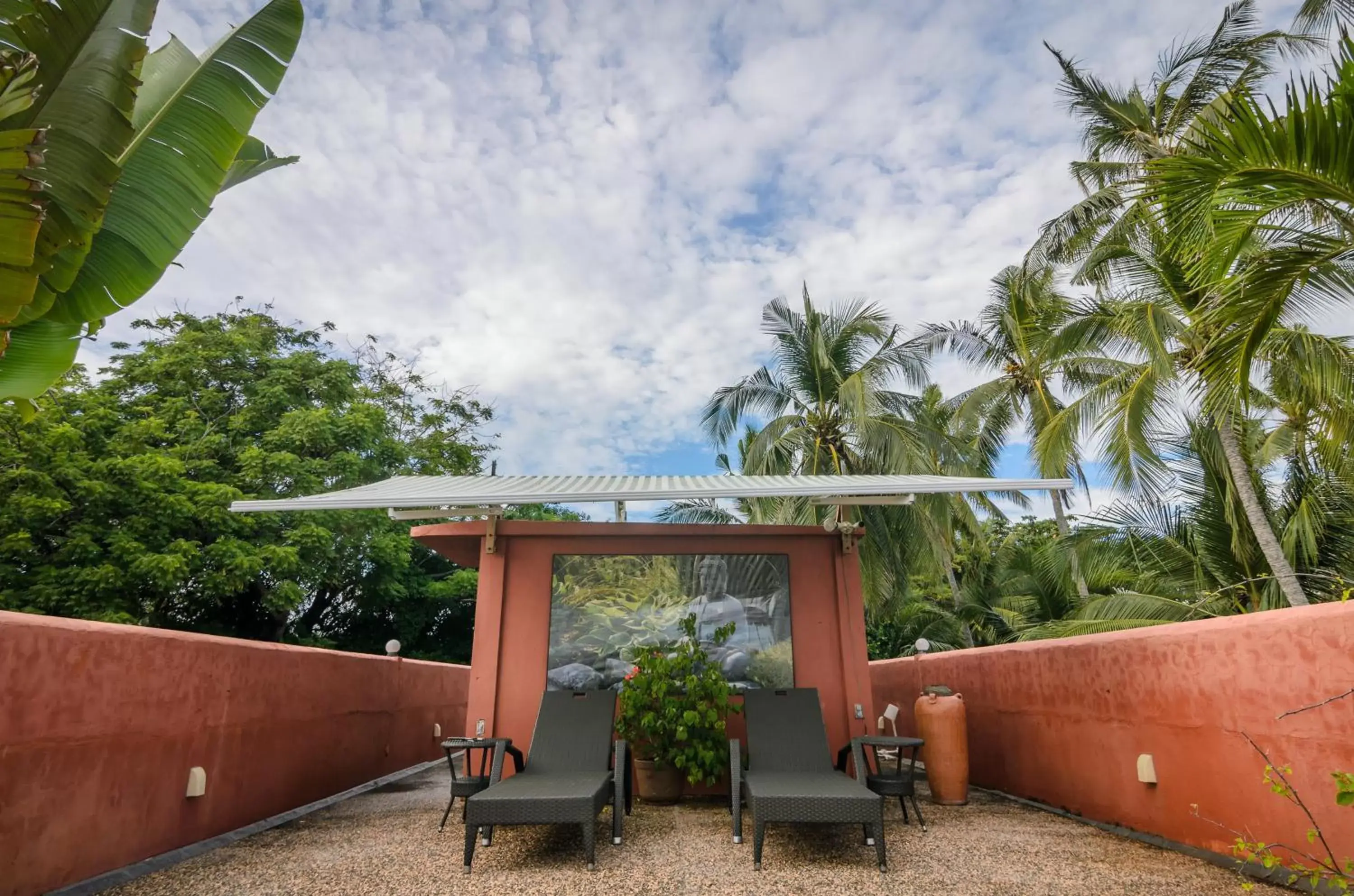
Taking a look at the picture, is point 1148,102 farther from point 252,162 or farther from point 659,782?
point 252,162

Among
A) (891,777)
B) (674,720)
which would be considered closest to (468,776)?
(674,720)

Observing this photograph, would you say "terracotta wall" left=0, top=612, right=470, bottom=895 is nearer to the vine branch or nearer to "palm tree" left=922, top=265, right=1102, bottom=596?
the vine branch

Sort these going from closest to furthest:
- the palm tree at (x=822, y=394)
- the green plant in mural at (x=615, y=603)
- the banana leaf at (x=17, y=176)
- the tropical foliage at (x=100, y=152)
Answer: the banana leaf at (x=17, y=176)
the tropical foliage at (x=100, y=152)
the green plant in mural at (x=615, y=603)
the palm tree at (x=822, y=394)

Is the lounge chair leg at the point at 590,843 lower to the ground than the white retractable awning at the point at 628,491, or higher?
lower

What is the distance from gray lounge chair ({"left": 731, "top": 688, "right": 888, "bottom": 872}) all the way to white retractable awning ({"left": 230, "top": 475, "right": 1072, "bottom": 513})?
5.97 feet

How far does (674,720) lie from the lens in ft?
19.5

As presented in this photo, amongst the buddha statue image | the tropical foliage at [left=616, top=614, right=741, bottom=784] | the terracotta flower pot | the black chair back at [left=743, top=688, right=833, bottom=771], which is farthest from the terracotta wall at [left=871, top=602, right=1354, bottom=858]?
the terracotta flower pot

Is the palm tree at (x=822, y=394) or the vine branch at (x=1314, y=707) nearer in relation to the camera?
the vine branch at (x=1314, y=707)

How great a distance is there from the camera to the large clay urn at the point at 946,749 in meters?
6.27

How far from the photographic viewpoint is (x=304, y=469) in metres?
15.8

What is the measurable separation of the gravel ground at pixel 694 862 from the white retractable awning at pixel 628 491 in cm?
232

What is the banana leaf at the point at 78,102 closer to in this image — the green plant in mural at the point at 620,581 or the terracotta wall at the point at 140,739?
the terracotta wall at the point at 140,739

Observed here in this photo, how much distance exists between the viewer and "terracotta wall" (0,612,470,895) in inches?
135

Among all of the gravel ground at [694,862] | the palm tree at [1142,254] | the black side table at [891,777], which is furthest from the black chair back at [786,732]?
the palm tree at [1142,254]
